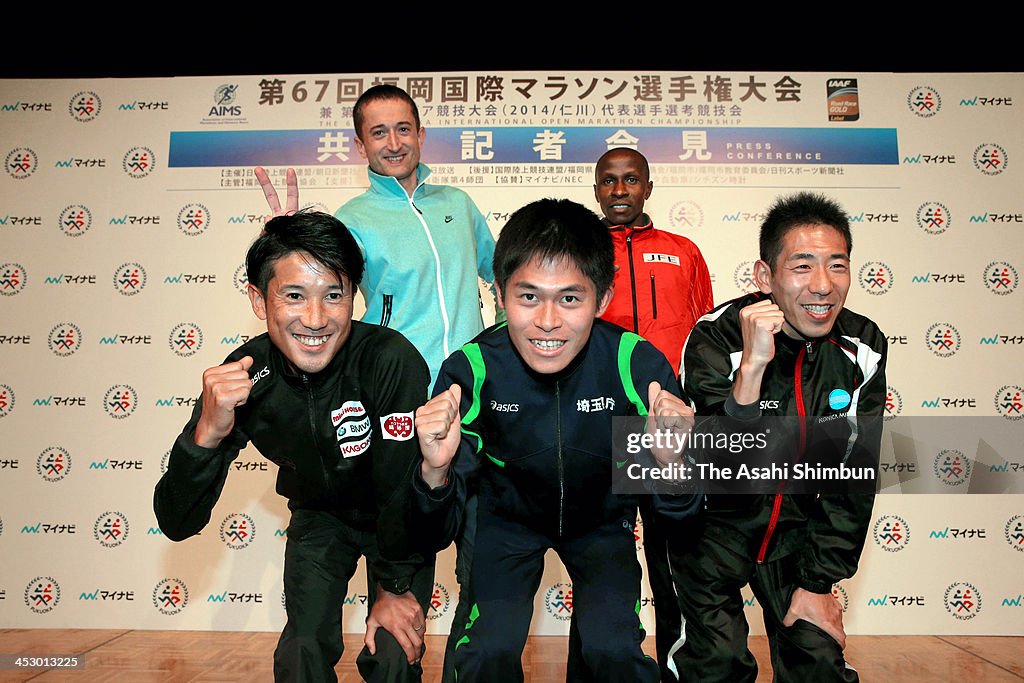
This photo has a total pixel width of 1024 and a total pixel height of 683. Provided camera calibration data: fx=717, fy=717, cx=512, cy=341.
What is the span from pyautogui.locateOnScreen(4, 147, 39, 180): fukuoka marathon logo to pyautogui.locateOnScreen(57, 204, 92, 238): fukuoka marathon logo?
1.18ft

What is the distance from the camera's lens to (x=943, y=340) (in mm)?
4012

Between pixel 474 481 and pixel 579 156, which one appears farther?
pixel 579 156

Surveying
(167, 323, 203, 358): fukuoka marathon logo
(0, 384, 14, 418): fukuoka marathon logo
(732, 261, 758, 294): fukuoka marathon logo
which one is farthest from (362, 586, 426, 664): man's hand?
(0, 384, 14, 418): fukuoka marathon logo

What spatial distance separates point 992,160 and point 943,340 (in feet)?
3.60

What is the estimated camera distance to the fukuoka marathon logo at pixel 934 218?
4.08 meters

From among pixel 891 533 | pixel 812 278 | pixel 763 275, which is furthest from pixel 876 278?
pixel 812 278

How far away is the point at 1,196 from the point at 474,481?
152 inches

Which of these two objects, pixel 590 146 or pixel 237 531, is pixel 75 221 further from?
pixel 590 146

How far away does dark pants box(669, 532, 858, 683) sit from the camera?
211 centimetres

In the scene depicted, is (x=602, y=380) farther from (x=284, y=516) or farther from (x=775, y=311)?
(x=284, y=516)

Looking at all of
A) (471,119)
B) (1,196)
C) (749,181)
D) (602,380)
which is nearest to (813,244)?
(602,380)

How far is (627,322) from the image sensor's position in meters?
2.88

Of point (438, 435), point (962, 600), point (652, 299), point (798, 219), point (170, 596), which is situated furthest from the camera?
point (170, 596)

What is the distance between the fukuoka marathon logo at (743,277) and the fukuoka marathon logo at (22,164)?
4.18 m
